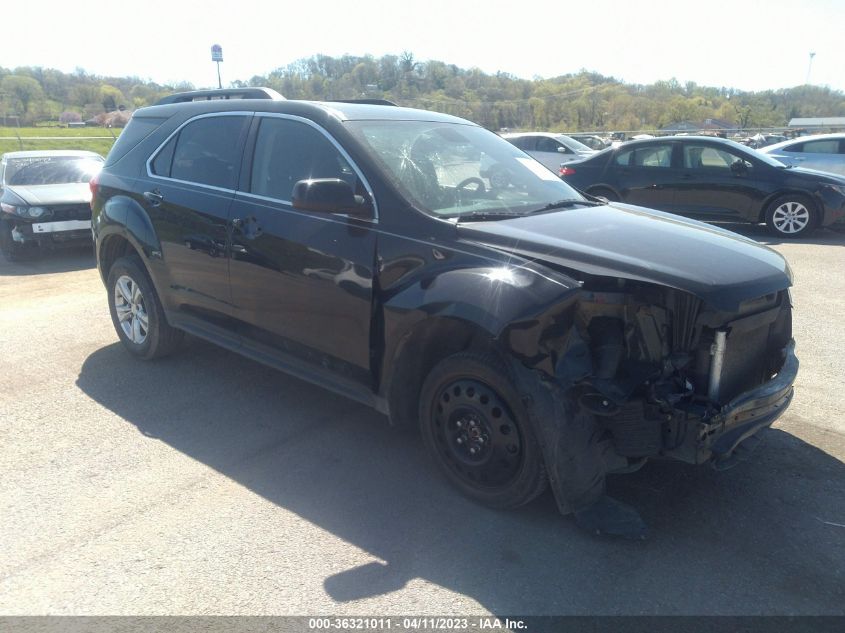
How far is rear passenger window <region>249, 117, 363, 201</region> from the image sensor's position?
4043 mm

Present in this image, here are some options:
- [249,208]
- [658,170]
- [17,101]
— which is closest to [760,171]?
[658,170]

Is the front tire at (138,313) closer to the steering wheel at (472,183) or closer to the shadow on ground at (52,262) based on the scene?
the steering wheel at (472,183)

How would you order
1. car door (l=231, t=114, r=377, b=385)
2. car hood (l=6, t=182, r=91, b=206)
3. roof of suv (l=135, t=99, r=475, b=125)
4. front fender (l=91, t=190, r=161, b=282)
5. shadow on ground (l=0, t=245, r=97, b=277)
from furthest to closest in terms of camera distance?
car hood (l=6, t=182, r=91, b=206)
shadow on ground (l=0, t=245, r=97, b=277)
front fender (l=91, t=190, r=161, b=282)
roof of suv (l=135, t=99, r=475, b=125)
car door (l=231, t=114, r=377, b=385)

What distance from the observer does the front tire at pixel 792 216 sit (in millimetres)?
10898

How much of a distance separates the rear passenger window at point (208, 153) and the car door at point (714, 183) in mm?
8955

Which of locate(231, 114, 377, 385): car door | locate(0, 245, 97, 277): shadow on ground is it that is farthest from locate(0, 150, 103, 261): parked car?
locate(231, 114, 377, 385): car door

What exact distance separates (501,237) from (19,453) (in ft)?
10.4

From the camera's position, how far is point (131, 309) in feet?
18.6

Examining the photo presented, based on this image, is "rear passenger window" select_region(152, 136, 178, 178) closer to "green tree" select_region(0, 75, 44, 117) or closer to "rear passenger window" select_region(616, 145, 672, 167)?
"rear passenger window" select_region(616, 145, 672, 167)

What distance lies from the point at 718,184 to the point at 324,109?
29.6 ft

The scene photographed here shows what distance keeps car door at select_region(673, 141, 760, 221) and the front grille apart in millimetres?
9487

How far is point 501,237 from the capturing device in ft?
11.2

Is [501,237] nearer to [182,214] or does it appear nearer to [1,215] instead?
[182,214]

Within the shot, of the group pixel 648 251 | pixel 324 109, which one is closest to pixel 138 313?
pixel 324 109
